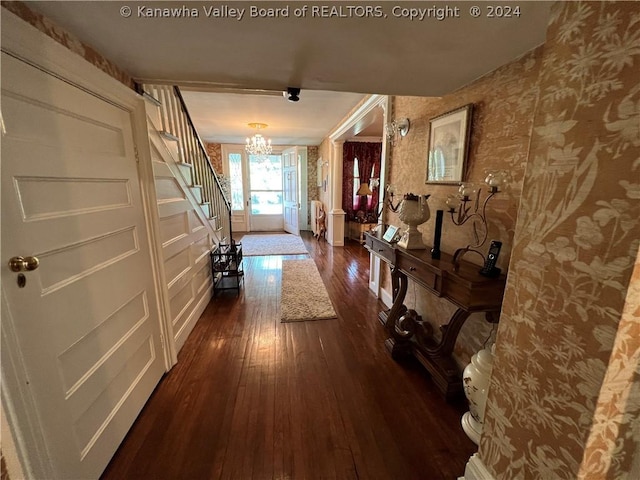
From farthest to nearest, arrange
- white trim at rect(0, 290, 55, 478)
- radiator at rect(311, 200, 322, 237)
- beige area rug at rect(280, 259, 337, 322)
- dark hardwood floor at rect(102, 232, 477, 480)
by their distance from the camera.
A: radiator at rect(311, 200, 322, 237)
beige area rug at rect(280, 259, 337, 322)
dark hardwood floor at rect(102, 232, 477, 480)
white trim at rect(0, 290, 55, 478)

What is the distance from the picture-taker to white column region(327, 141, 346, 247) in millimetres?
5230

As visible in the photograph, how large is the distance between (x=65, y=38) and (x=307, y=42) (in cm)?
103

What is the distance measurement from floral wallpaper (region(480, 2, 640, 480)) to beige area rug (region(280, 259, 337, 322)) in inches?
77.4

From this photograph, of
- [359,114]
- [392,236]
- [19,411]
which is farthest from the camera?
[359,114]

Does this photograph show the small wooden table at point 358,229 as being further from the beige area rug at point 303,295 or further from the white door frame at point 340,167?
the beige area rug at point 303,295

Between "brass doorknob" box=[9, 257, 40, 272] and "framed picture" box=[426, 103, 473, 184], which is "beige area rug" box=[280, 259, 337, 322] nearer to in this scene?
"framed picture" box=[426, 103, 473, 184]

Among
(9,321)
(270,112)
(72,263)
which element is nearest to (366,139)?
(270,112)

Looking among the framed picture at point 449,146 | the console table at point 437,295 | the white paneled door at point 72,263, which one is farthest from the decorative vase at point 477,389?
the white paneled door at point 72,263

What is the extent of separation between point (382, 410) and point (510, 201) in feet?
4.72

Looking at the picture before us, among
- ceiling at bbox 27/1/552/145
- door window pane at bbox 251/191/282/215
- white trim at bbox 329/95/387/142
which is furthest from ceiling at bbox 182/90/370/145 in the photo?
door window pane at bbox 251/191/282/215

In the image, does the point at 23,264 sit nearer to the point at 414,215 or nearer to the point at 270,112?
the point at 414,215

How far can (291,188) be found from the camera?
677 centimetres

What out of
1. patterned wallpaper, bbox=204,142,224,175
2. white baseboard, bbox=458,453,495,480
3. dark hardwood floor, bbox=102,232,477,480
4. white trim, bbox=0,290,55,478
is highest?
patterned wallpaper, bbox=204,142,224,175

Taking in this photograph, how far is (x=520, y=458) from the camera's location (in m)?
0.90
